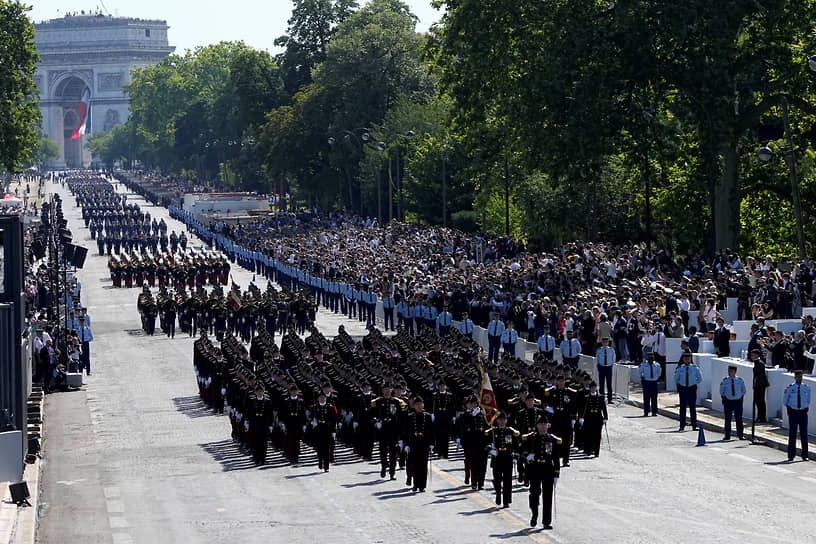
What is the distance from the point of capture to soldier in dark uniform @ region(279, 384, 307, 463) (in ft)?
84.7

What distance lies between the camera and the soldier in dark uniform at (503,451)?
21.3m

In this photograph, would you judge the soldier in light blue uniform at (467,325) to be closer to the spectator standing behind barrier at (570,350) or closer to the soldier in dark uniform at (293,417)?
the spectator standing behind barrier at (570,350)

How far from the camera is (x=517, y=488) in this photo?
23.0 meters

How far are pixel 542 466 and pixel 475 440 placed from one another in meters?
2.51

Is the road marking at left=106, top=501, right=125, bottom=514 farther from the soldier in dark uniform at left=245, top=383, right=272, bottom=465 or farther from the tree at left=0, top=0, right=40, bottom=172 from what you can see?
the tree at left=0, top=0, right=40, bottom=172

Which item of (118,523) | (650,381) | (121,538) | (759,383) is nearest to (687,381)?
(759,383)

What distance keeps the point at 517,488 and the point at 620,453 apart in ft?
12.3

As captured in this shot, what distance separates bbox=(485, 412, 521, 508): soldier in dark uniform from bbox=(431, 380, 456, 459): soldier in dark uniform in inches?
110

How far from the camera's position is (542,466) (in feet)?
66.3

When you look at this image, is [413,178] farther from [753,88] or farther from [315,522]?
[315,522]

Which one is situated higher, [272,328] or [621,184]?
[621,184]

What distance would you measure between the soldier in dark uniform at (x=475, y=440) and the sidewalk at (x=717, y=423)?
19.6 ft

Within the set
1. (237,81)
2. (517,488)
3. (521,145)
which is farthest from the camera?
(237,81)

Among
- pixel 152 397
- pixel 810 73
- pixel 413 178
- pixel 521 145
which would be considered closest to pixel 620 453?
pixel 152 397
